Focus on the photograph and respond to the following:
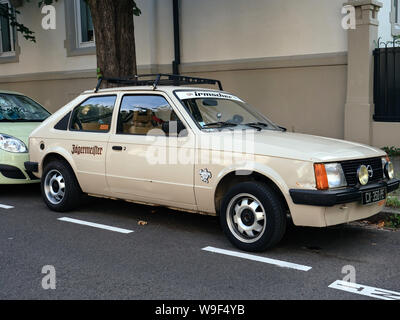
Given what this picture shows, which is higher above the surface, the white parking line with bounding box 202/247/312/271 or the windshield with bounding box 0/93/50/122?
the windshield with bounding box 0/93/50/122

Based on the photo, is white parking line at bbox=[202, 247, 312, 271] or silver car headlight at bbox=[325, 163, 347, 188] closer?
white parking line at bbox=[202, 247, 312, 271]

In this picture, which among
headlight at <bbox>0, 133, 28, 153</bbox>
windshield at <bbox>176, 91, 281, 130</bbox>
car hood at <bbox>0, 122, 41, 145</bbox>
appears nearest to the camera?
windshield at <bbox>176, 91, 281, 130</bbox>

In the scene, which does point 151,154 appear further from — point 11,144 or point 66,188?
point 11,144

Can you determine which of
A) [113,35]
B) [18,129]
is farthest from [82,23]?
[18,129]

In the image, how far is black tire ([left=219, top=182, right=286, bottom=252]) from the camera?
5094mm

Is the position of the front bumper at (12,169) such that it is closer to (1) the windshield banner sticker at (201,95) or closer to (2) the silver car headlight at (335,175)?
(1) the windshield banner sticker at (201,95)

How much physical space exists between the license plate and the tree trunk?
5.81 metres

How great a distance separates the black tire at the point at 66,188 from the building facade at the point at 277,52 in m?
6.68

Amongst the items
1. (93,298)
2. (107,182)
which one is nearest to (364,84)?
(107,182)

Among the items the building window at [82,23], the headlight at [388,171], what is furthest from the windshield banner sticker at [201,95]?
the building window at [82,23]

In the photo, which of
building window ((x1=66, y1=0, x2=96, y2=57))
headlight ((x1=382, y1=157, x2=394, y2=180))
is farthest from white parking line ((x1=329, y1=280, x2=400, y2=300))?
building window ((x1=66, y1=0, x2=96, y2=57))

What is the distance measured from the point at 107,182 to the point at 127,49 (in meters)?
4.38

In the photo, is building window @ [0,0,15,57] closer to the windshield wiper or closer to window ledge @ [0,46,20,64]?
window ledge @ [0,46,20,64]
